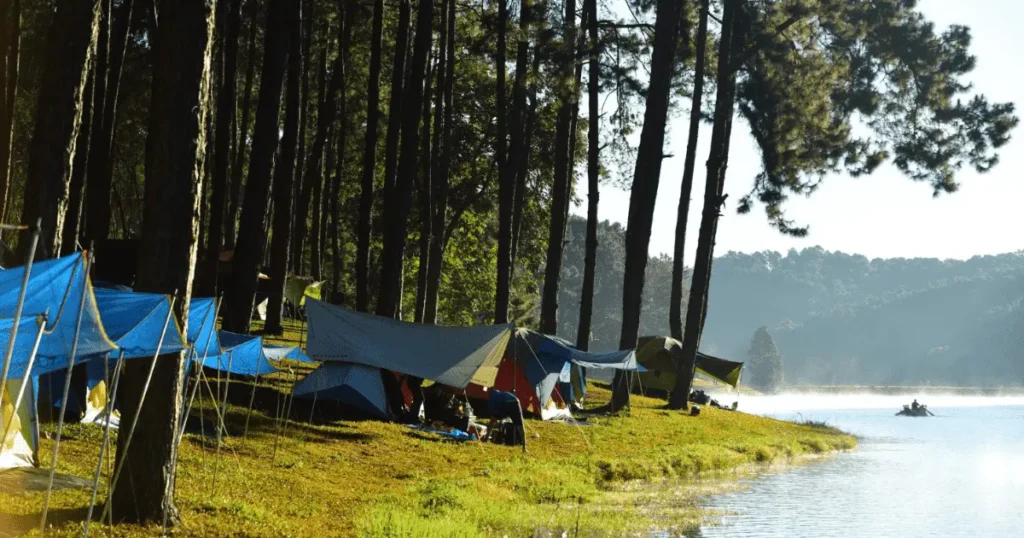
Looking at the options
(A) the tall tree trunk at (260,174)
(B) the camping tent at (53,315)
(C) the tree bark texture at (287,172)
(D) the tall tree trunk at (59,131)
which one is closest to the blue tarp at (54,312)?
(B) the camping tent at (53,315)

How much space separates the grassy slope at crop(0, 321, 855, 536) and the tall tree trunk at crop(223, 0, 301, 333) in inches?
128

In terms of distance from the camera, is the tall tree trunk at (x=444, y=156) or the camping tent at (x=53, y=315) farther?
the tall tree trunk at (x=444, y=156)

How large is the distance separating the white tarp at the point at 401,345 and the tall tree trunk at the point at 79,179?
4.38 metres

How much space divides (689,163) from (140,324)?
1053 inches

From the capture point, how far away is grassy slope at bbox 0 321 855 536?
39.2ft

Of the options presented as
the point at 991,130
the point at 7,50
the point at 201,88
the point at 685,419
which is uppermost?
the point at 991,130

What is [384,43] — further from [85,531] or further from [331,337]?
[85,531]

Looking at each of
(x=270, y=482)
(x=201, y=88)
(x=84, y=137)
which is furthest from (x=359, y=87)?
(x=201, y=88)

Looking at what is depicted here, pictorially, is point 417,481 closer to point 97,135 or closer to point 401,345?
point 401,345

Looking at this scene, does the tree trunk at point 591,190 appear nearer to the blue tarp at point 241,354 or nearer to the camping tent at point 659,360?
the camping tent at point 659,360

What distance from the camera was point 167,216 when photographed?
33.5 feet

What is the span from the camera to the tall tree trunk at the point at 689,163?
110 feet

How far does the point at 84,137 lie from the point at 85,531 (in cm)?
1112

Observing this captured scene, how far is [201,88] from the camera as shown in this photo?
10.3 meters
